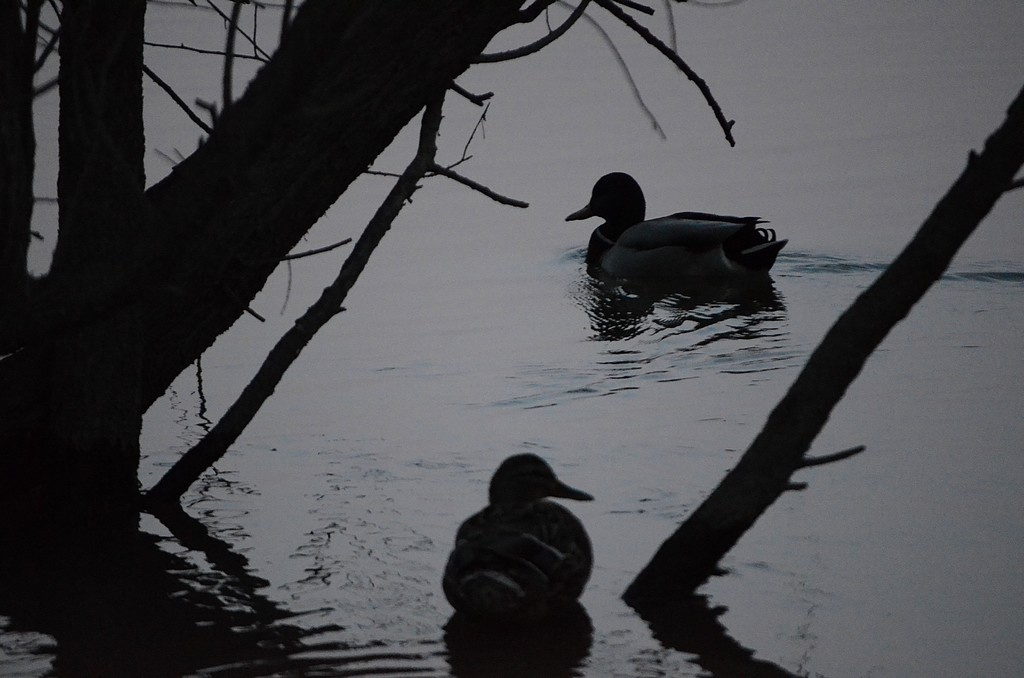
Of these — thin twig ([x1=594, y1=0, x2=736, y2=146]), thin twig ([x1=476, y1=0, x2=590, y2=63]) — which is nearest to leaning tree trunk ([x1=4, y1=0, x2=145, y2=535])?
thin twig ([x1=476, y1=0, x2=590, y2=63])

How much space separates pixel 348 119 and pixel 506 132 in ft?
31.4

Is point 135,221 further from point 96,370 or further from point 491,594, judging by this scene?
point 491,594

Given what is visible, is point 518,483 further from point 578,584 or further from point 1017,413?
point 1017,413

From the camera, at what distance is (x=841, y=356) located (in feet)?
13.2

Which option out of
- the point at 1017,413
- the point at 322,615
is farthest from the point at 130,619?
the point at 1017,413

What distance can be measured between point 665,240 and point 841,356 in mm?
7645

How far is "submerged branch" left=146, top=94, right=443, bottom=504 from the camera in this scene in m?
5.54

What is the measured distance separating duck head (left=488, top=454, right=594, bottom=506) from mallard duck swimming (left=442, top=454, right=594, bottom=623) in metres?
0.17

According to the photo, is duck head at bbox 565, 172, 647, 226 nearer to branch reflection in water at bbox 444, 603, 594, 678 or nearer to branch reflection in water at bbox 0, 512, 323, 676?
branch reflection in water at bbox 0, 512, 323, 676

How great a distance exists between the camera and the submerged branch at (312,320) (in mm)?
5535

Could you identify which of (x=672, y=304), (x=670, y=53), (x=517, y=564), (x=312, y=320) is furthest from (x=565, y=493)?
(x=672, y=304)

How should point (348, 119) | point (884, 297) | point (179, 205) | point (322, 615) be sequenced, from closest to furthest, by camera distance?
point (179, 205) < point (884, 297) < point (322, 615) < point (348, 119)

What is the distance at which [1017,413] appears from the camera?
21.9 feet

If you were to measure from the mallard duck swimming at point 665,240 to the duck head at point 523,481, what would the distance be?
6.10 meters
